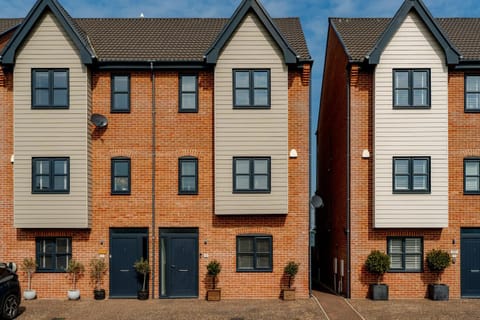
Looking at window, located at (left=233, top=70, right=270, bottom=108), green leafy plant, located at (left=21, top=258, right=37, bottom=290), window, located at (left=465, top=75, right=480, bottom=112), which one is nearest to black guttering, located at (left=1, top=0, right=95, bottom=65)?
window, located at (left=233, top=70, right=270, bottom=108)

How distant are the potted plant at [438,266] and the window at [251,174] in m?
6.67

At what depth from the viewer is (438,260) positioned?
16.4 metres

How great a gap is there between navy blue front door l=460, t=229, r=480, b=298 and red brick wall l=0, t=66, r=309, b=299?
19.9 ft

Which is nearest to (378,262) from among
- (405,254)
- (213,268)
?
(405,254)

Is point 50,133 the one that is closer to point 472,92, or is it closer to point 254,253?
point 254,253

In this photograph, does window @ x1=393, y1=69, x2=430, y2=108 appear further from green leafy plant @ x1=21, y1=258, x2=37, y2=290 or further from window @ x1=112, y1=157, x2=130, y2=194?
green leafy plant @ x1=21, y1=258, x2=37, y2=290

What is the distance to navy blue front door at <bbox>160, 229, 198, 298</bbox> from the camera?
17.0 meters

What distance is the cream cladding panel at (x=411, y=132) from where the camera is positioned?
16.6m

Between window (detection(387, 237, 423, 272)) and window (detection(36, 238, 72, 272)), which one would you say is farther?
window (detection(36, 238, 72, 272))

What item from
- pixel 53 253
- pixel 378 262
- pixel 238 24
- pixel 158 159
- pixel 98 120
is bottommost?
pixel 378 262

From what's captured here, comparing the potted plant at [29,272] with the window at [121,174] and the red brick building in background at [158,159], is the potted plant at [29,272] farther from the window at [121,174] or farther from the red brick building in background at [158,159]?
the window at [121,174]

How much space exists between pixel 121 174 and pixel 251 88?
6.05m

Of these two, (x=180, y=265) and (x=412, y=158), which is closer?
(x=412, y=158)

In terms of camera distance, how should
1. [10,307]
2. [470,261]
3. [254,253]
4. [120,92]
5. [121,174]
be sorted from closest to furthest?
1. [10,307]
2. [254,253]
3. [470,261]
4. [121,174]
5. [120,92]
